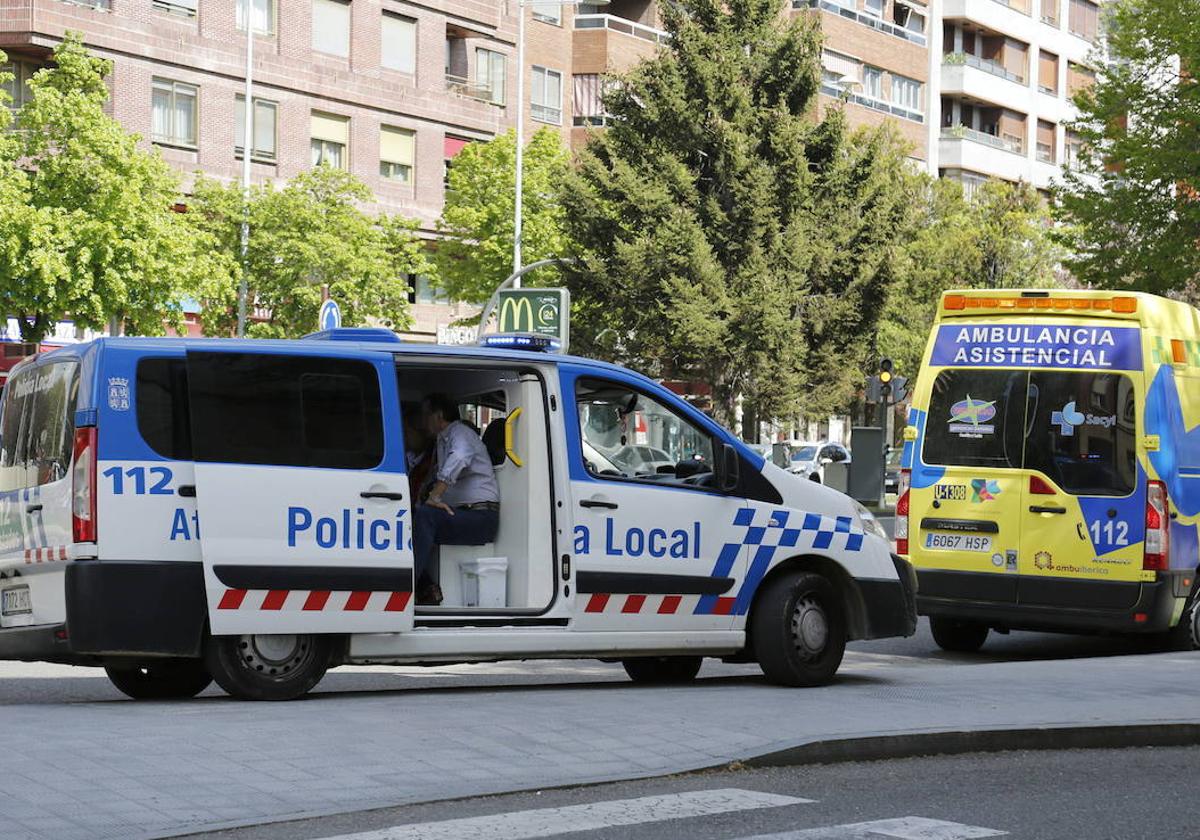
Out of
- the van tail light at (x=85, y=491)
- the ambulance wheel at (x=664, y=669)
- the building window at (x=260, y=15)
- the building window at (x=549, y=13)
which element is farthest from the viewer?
the building window at (x=549, y=13)

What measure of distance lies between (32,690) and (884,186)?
127ft

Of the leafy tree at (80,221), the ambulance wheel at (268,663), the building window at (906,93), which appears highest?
the building window at (906,93)

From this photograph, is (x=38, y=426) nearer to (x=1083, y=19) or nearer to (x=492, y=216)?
(x=492, y=216)

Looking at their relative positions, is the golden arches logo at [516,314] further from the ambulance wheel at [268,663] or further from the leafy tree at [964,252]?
the leafy tree at [964,252]

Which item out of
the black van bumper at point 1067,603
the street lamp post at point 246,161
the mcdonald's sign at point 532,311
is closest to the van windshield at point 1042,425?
the black van bumper at point 1067,603

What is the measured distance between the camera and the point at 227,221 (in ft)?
141

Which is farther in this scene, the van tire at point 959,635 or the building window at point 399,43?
the building window at point 399,43

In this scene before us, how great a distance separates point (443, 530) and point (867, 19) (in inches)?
2604

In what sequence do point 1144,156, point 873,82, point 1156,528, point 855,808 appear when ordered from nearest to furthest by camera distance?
point 855,808, point 1156,528, point 1144,156, point 873,82

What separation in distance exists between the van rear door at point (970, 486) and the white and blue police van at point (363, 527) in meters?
2.95

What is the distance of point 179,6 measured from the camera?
46750mm

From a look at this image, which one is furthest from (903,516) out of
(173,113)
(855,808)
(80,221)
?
(173,113)

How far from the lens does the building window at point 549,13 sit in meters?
60.1

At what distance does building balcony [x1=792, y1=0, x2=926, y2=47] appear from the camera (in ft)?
229
